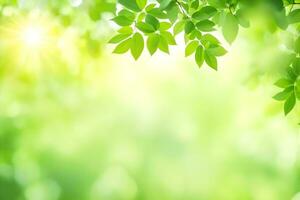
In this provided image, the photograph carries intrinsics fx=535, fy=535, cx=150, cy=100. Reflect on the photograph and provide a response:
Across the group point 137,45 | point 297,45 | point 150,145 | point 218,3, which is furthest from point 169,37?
point 150,145

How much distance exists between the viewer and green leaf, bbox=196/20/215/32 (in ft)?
7.97

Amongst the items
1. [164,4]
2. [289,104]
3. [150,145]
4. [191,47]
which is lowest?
[150,145]

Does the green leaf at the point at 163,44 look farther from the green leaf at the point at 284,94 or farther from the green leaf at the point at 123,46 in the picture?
the green leaf at the point at 284,94

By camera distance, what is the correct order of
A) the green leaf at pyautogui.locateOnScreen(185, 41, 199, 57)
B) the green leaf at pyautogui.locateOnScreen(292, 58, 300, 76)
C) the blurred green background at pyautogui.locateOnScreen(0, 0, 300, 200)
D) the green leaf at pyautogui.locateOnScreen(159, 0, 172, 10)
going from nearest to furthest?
the green leaf at pyautogui.locateOnScreen(159, 0, 172, 10) < the green leaf at pyautogui.locateOnScreen(185, 41, 199, 57) < the green leaf at pyautogui.locateOnScreen(292, 58, 300, 76) < the blurred green background at pyautogui.locateOnScreen(0, 0, 300, 200)

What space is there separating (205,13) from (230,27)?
0.14 metres

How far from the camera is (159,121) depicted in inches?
958

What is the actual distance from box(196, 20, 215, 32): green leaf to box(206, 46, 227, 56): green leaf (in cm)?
9

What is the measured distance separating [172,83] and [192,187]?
463 centimetres

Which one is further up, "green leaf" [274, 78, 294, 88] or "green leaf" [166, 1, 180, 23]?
"green leaf" [166, 1, 180, 23]

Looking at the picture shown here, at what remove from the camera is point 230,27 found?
233 cm

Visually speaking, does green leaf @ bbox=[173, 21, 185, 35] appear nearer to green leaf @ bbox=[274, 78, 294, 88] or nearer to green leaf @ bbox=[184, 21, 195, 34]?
green leaf @ bbox=[184, 21, 195, 34]

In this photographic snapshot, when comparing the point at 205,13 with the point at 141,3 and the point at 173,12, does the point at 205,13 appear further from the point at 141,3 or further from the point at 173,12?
the point at 141,3

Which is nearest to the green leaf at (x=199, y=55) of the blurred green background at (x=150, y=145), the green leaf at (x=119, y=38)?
the green leaf at (x=119, y=38)

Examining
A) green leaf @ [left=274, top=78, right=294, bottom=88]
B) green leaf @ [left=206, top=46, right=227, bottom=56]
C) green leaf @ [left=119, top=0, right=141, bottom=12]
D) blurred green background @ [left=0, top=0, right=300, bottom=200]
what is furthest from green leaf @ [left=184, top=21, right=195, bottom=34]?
blurred green background @ [left=0, top=0, right=300, bottom=200]
